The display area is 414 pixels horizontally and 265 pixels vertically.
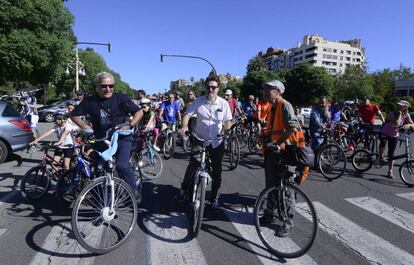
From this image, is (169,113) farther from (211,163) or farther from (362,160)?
(211,163)

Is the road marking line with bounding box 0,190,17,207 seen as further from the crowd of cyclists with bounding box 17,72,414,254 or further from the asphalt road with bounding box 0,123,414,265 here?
the crowd of cyclists with bounding box 17,72,414,254

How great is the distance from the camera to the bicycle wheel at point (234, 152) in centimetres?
862

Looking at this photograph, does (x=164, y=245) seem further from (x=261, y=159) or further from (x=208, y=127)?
(x=261, y=159)

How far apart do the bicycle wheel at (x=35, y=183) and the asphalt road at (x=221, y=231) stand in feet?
0.41

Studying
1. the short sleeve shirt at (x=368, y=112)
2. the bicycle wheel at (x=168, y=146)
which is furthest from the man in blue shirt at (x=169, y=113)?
the short sleeve shirt at (x=368, y=112)

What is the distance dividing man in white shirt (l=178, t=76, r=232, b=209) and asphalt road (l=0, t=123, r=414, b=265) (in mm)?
814

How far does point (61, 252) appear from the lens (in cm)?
383

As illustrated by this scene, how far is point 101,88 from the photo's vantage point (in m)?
4.45

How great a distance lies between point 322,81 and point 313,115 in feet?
196

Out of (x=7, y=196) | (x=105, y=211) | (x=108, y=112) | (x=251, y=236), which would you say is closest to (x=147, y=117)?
(x=7, y=196)

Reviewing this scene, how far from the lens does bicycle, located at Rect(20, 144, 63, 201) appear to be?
564 cm

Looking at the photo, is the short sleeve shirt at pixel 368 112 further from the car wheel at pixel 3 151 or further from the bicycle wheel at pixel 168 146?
the car wheel at pixel 3 151

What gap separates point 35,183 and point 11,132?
3.39 m

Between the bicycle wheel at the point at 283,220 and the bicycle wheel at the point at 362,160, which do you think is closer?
the bicycle wheel at the point at 283,220
